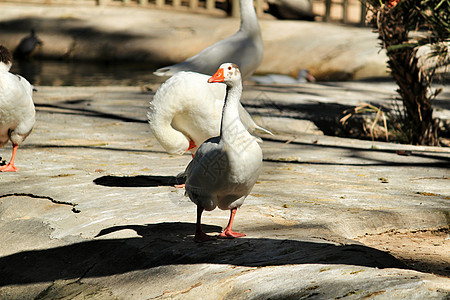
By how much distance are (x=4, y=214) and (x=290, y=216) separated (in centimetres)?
189

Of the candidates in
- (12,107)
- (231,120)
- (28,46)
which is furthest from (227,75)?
(28,46)

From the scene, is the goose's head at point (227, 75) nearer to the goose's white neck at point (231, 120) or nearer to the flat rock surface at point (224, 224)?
the goose's white neck at point (231, 120)

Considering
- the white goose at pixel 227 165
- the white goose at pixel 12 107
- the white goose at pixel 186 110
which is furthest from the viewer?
the white goose at pixel 12 107

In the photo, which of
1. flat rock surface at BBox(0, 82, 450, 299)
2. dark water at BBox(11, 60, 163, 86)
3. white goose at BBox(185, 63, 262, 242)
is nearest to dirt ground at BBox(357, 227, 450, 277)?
flat rock surface at BBox(0, 82, 450, 299)

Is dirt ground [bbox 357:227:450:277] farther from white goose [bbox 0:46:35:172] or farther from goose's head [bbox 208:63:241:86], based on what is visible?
white goose [bbox 0:46:35:172]

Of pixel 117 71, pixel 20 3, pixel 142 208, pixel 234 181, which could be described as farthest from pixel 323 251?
pixel 20 3

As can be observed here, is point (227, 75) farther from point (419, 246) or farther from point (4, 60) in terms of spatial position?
point (4, 60)

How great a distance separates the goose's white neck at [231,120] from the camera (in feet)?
10.5

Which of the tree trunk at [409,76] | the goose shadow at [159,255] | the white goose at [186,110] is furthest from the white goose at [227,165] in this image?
the tree trunk at [409,76]

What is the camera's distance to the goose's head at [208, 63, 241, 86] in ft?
10.8

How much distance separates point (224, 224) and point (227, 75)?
38.1 inches

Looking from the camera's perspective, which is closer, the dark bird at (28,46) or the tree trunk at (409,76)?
the tree trunk at (409,76)

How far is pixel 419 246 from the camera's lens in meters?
3.55

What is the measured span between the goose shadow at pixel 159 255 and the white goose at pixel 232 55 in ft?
8.55
